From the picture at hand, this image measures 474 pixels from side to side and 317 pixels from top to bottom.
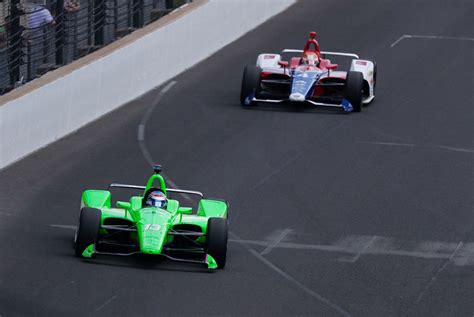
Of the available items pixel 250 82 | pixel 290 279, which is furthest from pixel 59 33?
pixel 290 279

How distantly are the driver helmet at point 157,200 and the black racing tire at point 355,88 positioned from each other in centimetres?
847

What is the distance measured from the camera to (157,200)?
14789 mm

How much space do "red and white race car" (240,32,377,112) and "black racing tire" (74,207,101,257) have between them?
869cm

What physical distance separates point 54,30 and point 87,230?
8.29 m

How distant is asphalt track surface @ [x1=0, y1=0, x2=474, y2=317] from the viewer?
44.0ft

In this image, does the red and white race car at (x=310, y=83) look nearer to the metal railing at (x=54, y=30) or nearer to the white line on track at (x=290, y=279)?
the metal railing at (x=54, y=30)

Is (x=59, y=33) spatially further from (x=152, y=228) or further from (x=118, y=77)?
(x=152, y=228)

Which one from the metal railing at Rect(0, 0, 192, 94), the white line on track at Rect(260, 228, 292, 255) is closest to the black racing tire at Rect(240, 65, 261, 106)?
the metal railing at Rect(0, 0, 192, 94)

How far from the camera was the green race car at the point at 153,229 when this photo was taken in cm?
1429

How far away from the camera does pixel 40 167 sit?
19156 mm

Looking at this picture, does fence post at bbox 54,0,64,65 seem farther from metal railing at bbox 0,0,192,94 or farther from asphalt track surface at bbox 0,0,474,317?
asphalt track surface at bbox 0,0,474,317

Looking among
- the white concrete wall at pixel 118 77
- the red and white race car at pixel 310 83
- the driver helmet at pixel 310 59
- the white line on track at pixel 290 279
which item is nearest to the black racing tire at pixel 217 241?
the white line on track at pixel 290 279

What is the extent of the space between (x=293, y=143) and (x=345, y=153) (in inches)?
39.1

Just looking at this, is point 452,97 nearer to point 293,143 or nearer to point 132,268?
point 293,143
